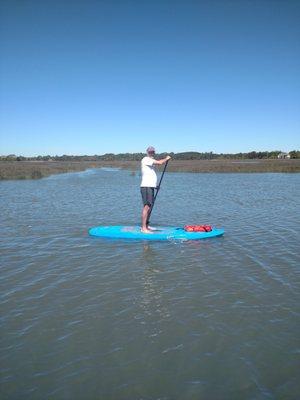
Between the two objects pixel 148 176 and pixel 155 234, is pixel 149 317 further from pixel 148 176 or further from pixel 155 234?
pixel 148 176

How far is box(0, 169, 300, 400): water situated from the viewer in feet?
18.2

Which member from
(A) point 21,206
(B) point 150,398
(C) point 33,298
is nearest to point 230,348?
(B) point 150,398

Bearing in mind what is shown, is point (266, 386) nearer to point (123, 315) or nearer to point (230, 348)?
Result: point (230, 348)

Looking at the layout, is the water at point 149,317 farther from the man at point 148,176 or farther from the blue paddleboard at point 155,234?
the man at point 148,176

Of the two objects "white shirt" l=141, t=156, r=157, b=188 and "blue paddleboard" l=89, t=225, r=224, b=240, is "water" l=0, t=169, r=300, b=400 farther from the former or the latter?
"white shirt" l=141, t=156, r=157, b=188

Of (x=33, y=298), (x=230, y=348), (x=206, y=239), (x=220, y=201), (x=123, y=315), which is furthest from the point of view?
(x=220, y=201)

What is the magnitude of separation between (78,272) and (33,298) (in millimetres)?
1786

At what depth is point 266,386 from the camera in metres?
5.43

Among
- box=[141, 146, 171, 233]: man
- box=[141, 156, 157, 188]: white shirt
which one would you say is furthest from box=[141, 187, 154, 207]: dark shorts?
box=[141, 156, 157, 188]: white shirt

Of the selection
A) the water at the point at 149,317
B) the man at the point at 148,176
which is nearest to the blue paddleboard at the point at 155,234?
the water at the point at 149,317

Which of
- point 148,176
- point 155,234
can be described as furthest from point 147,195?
point 155,234

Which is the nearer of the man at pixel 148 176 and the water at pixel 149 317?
the water at pixel 149 317

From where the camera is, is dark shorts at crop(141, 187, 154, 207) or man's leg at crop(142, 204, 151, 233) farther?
man's leg at crop(142, 204, 151, 233)

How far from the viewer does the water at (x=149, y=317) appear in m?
5.55
